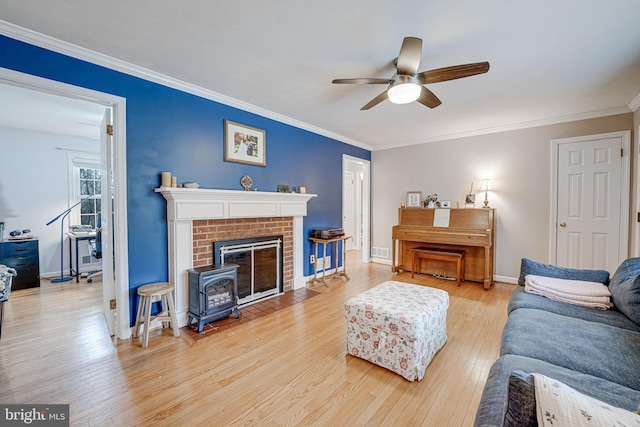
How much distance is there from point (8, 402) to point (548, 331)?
333cm

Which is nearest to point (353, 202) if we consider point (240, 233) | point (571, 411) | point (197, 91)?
point (240, 233)

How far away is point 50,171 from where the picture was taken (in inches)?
174

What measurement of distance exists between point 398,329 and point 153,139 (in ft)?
8.92

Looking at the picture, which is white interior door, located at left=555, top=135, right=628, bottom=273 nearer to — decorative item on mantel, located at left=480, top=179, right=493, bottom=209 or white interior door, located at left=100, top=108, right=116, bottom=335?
decorative item on mantel, located at left=480, top=179, right=493, bottom=209

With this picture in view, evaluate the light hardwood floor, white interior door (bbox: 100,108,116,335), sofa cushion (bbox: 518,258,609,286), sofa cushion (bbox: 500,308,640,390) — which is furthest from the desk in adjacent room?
sofa cushion (bbox: 518,258,609,286)

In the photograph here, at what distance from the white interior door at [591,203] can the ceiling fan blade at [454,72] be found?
2965 mm

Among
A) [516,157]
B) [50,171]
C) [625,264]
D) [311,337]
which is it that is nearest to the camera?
[625,264]

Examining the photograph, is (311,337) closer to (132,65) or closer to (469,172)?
(132,65)

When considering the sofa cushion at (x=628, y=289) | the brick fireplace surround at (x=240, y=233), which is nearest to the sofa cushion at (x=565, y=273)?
the sofa cushion at (x=628, y=289)

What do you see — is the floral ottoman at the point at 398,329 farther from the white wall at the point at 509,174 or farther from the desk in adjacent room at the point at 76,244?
the desk in adjacent room at the point at 76,244

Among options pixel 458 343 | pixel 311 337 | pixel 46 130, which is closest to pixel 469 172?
pixel 458 343

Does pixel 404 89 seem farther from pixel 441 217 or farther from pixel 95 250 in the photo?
pixel 95 250

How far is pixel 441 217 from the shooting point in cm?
445

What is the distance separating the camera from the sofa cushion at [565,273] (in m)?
2.22
